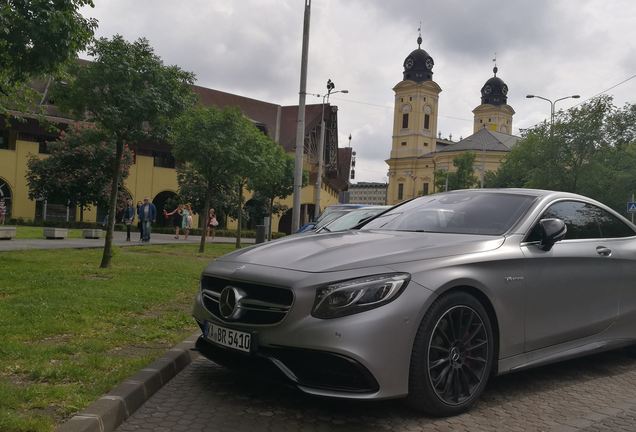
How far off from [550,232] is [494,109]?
127711 mm

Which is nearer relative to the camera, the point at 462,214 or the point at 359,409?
the point at 359,409

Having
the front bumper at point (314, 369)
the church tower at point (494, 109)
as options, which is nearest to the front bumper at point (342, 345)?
the front bumper at point (314, 369)

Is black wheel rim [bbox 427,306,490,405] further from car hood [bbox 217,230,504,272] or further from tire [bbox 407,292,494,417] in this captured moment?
car hood [bbox 217,230,504,272]

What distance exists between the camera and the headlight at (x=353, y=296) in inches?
137

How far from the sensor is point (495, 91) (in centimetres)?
12650

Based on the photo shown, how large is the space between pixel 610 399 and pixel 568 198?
1728 mm

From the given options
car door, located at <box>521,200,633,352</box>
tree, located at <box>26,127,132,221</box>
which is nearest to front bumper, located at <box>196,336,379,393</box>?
car door, located at <box>521,200,633,352</box>

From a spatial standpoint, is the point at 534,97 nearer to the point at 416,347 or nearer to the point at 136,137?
the point at 136,137

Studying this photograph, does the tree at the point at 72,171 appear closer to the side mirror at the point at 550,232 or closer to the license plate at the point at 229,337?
the license plate at the point at 229,337

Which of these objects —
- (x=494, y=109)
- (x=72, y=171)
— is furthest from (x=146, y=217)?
(x=494, y=109)

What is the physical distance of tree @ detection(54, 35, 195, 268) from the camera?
1065cm

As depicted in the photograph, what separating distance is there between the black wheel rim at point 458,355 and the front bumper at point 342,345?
0.25 meters

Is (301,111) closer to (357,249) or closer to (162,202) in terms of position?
(357,249)

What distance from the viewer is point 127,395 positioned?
3750mm
